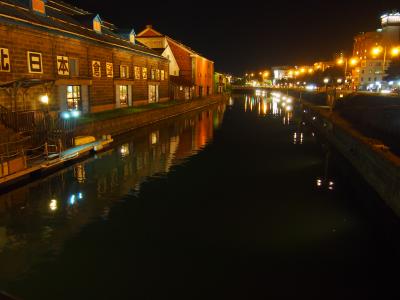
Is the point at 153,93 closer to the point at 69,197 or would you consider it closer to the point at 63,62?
the point at 63,62

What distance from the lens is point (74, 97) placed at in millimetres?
27547

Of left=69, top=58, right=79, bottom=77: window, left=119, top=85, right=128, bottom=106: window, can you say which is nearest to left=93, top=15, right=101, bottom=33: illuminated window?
left=119, top=85, right=128, bottom=106: window

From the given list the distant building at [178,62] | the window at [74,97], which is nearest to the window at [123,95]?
the window at [74,97]

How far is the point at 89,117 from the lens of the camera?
27859 millimetres

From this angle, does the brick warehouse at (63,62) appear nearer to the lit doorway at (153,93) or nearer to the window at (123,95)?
the window at (123,95)

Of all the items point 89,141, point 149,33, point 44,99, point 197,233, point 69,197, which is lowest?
point 197,233

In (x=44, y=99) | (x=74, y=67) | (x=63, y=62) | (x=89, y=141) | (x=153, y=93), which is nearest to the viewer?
(x=44, y=99)

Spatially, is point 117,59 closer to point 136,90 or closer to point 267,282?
point 136,90

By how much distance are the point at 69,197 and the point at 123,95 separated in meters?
24.4

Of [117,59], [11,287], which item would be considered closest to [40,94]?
[117,59]

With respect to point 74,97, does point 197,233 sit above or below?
below

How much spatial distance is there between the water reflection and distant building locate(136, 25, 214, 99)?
34.7 m

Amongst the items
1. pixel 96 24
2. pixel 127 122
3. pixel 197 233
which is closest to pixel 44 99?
pixel 127 122

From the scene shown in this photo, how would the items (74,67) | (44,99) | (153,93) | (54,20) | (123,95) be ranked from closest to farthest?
(44,99)
(54,20)
(74,67)
(123,95)
(153,93)
